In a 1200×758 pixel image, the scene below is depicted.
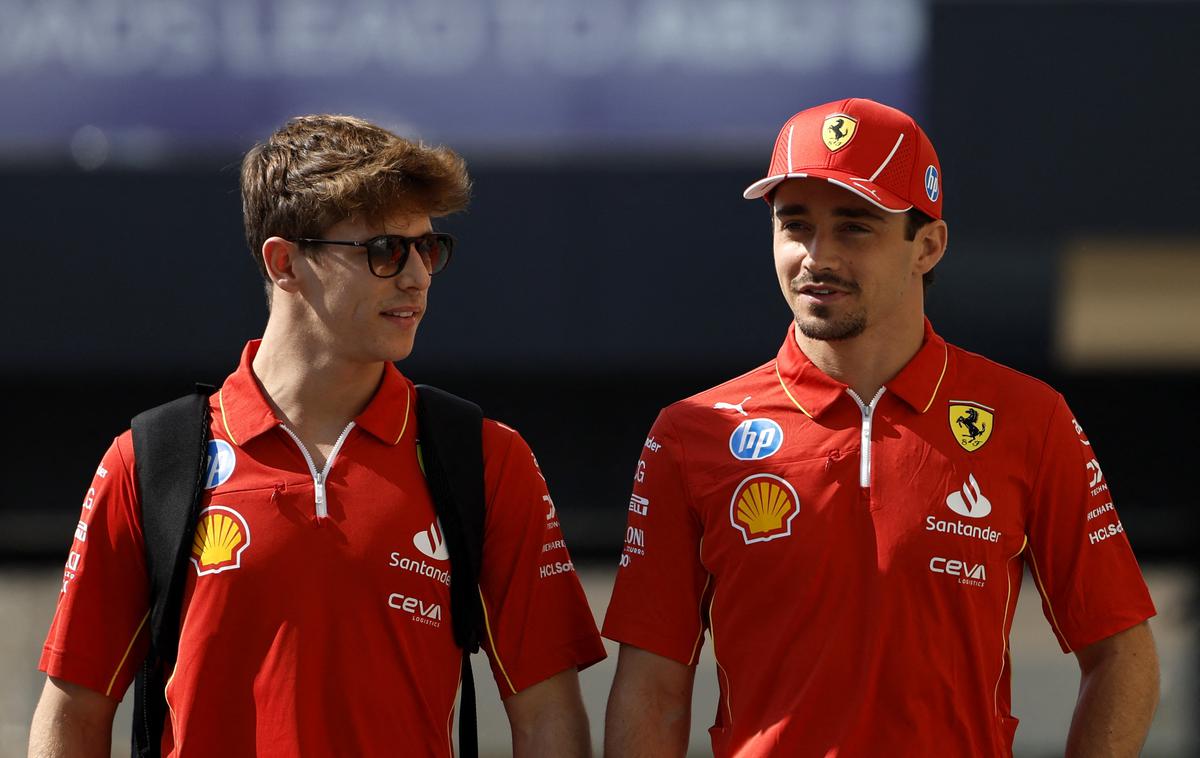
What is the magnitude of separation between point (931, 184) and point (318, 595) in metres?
1.55

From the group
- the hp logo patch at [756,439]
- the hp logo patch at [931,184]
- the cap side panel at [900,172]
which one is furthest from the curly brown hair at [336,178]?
the hp logo patch at [931,184]

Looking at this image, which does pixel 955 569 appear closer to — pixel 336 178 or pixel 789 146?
pixel 789 146

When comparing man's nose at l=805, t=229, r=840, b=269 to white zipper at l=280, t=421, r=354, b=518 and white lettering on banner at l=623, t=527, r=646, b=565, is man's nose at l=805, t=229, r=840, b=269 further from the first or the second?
white zipper at l=280, t=421, r=354, b=518

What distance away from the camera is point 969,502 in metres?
3.21

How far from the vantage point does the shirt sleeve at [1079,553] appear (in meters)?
3.25

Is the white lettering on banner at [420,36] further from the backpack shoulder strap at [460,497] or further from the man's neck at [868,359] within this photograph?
the backpack shoulder strap at [460,497]

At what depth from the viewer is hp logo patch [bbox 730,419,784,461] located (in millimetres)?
3338

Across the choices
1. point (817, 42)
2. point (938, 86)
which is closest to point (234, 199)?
point (817, 42)

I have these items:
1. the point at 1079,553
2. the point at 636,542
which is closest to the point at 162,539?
the point at 636,542

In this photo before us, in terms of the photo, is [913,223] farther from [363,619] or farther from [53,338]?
[53,338]

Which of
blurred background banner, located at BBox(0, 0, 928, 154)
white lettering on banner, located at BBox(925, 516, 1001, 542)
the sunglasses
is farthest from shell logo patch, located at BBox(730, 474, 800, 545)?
blurred background banner, located at BBox(0, 0, 928, 154)

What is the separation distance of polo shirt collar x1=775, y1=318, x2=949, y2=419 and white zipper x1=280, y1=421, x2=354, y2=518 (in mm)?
948

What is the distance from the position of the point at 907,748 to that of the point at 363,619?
109cm

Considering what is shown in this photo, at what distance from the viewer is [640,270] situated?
291 inches
